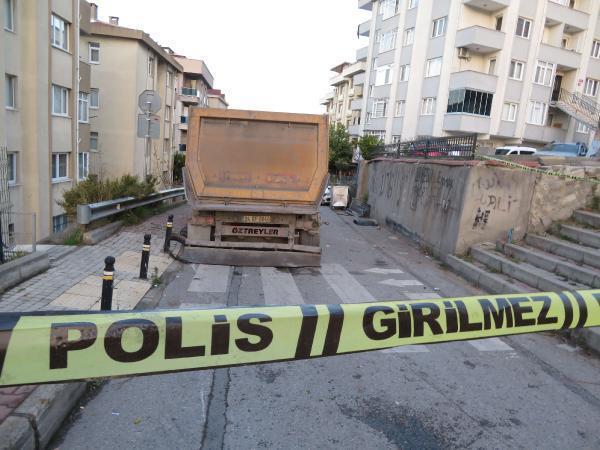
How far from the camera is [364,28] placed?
4838 centimetres

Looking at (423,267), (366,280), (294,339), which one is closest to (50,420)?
(294,339)

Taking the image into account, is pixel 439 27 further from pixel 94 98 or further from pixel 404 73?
pixel 94 98

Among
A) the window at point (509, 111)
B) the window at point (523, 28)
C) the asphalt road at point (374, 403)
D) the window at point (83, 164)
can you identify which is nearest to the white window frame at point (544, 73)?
the window at point (523, 28)

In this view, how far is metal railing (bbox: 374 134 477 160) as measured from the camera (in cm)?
1102

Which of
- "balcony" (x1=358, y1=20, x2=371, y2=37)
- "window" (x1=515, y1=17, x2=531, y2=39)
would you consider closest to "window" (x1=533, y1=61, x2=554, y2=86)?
"window" (x1=515, y1=17, x2=531, y2=39)

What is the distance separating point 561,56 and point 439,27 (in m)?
9.66

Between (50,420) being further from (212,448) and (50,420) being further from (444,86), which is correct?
(444,86)

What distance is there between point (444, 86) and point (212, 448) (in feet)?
111

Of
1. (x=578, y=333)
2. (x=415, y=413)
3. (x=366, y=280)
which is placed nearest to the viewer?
(x=415, y=413)

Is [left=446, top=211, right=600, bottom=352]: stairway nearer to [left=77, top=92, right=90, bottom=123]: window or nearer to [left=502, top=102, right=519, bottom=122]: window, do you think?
[left=77, top=92, right=90, bottom=123]: window

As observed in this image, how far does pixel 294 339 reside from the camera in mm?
2613

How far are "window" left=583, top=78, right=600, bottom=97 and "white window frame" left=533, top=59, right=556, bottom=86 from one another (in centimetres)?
425

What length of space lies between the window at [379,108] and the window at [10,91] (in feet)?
98.3

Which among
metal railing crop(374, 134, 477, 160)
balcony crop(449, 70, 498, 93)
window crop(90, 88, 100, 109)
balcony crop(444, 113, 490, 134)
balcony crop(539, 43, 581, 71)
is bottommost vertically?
metal railing crop(374, 134, 477, 160)
